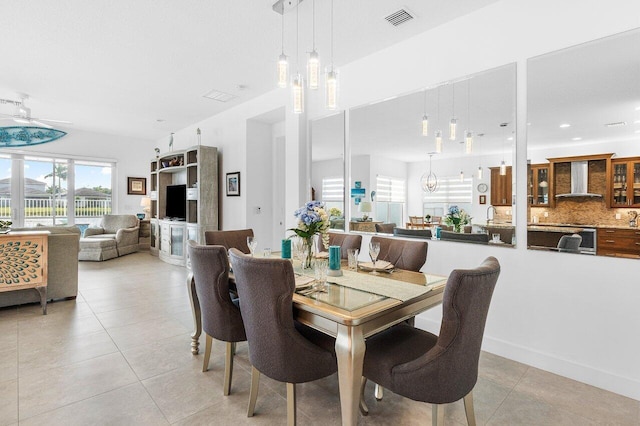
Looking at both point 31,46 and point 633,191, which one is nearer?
point 633,191

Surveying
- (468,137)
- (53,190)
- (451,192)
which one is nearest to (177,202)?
(53,190)

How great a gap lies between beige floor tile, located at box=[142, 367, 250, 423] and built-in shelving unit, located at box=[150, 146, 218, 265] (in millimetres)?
3884

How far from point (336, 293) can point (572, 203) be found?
1.93m

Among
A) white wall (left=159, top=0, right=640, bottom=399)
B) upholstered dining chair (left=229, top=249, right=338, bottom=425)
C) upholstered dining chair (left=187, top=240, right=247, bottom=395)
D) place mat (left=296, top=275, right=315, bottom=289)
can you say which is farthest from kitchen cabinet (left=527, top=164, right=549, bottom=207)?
upholstered dining chair (left=187, top=240, right=247, bottom=395)

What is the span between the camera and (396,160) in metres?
3.63

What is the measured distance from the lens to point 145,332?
3.05m

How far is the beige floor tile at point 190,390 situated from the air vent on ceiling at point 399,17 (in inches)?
125

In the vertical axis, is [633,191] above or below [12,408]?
above

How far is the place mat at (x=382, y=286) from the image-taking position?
172 cm

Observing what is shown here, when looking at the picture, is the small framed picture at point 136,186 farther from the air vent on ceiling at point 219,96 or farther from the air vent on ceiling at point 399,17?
the air vent on ceiling at point 399,17

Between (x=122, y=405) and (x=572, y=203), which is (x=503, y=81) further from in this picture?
(x=122, y=405)

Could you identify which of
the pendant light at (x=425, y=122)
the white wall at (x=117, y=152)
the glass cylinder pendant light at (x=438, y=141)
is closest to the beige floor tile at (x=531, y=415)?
the glass cylinder pendant light at (x=438, y=141)

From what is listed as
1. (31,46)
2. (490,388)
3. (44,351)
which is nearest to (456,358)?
(490,388)

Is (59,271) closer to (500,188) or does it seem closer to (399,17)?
(399,17)
